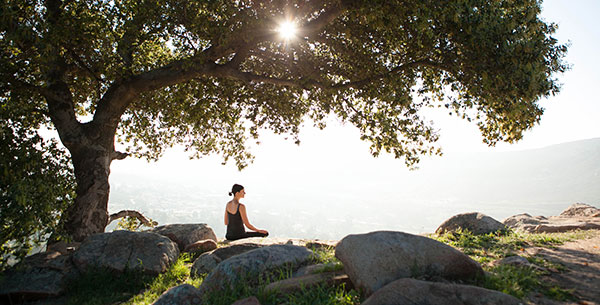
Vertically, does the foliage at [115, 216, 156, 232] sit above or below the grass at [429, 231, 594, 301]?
above

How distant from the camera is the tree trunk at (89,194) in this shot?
1205 cm

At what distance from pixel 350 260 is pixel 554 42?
10.7 meters

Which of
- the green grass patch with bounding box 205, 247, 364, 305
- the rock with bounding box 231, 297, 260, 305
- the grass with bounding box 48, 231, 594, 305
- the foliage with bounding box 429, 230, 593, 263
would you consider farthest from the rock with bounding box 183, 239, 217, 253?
the foliage with bounding box 429, 230, 593, 263

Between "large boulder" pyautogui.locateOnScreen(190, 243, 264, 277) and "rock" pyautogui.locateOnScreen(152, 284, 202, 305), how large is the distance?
9.46ft

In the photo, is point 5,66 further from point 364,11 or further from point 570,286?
point 570,286

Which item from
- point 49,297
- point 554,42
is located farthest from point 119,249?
point 554,42

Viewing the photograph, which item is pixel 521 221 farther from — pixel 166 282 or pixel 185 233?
pixel 166 282

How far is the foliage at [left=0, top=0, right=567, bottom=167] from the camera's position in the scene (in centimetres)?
1023

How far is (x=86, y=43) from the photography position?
11.8m

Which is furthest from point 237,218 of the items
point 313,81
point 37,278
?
point 37,278

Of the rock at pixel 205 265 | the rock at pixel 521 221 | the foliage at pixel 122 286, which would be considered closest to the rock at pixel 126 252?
the foliage at pixel 122 286

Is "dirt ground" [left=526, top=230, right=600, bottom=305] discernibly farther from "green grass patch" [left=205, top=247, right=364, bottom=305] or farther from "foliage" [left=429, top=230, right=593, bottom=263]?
"green grass patch" [left=205, top=247, right=364, bottom=305]

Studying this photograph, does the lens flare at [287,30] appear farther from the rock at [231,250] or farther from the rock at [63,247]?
the rock at [63,247]

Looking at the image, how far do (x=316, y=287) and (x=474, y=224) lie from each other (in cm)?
1052
